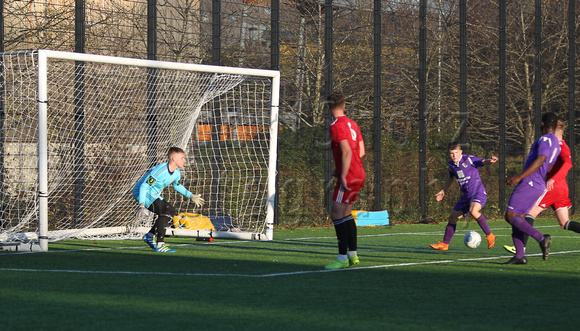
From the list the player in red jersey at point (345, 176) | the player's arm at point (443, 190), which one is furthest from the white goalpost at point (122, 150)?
the player in red jersey at point (345, 176)

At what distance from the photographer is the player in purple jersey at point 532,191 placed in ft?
27.4

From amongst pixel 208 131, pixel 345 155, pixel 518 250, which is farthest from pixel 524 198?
pixel 208 131

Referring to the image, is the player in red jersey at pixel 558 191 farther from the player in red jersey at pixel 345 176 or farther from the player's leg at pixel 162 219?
the player's leg at pixel 162 219

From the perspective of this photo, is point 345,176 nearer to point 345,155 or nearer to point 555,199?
point 345,155

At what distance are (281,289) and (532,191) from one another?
3.61 metres

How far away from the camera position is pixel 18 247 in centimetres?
980

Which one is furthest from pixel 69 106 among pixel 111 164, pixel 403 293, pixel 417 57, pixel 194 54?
pixel 417 57

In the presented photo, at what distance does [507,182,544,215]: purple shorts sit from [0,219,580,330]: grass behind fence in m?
0.67

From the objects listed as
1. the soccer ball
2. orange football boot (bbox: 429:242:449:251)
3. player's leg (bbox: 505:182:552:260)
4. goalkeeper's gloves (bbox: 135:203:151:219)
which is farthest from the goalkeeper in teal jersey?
player's leg (bbox: 505:182:552:260)

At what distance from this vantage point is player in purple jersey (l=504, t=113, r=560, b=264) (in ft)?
27.4

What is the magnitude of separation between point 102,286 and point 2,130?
5.61m

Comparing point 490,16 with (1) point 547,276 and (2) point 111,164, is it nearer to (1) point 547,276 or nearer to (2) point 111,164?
(2) point 111,164

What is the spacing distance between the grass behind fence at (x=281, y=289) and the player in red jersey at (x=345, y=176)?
0.98 feet

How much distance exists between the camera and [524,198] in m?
8.50
